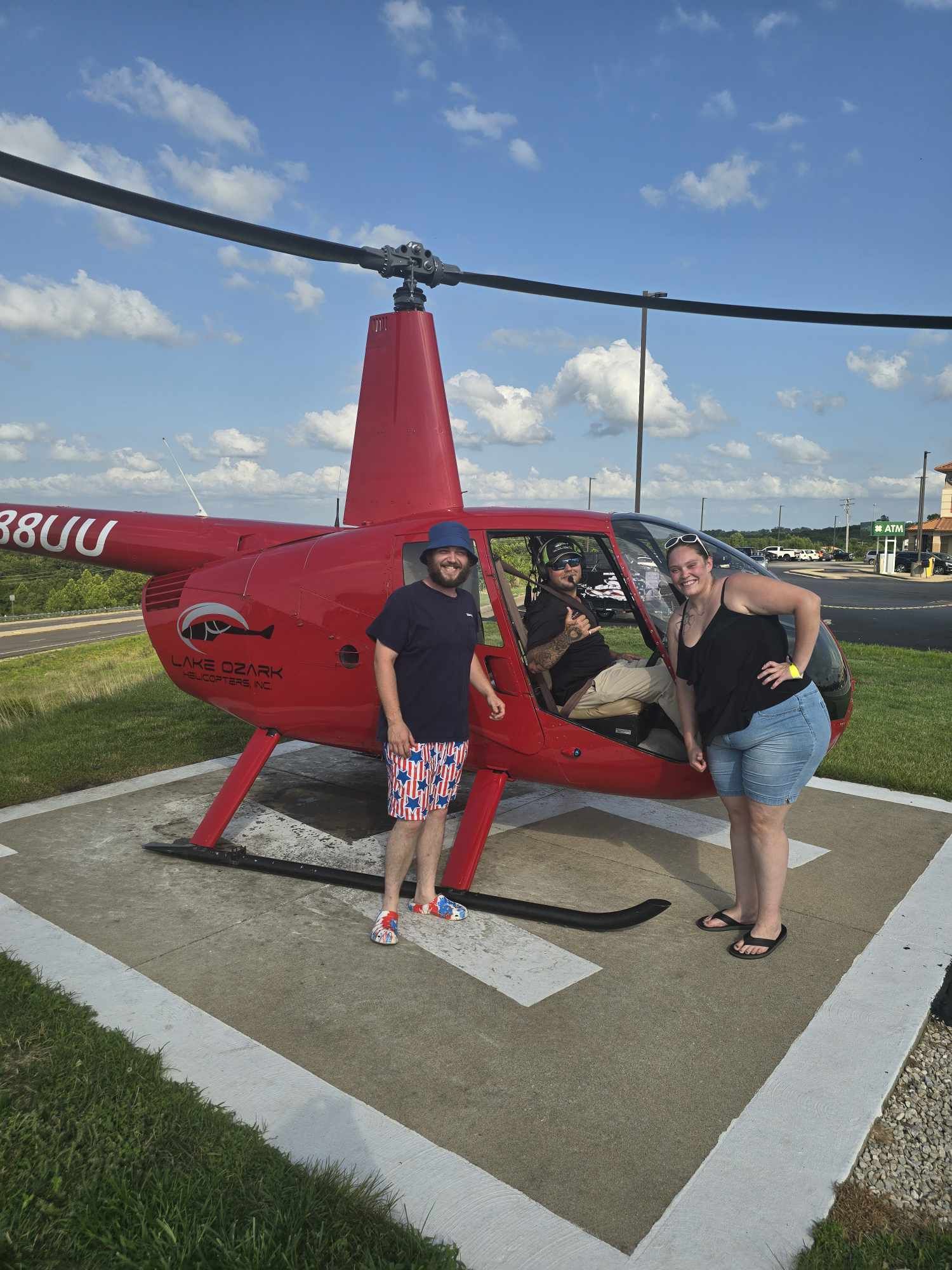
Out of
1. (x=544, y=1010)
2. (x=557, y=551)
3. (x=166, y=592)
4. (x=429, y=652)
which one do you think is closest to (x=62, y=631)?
(x=166, y=592)

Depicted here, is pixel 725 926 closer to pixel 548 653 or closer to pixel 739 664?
pixel 739 664

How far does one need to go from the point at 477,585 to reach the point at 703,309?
2414 mm

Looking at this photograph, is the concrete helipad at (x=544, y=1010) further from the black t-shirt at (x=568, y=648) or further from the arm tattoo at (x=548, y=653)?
the arm tattoo at (x=548, y=653)

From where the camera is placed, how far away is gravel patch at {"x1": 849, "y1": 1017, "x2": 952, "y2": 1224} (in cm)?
254

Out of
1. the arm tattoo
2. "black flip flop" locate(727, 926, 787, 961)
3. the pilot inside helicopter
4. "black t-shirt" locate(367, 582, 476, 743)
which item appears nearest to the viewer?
"black t-shirt" locate(367, 582, 476, 743)

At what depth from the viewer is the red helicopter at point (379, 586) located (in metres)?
4.33

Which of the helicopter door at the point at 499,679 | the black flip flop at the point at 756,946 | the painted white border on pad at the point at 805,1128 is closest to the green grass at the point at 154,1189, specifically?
the painted white border on pad at the point at 805,1128

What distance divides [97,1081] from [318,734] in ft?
8.16

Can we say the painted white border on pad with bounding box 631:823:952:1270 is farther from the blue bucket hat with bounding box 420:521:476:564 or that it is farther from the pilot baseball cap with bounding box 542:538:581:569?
the blue bucket hat with bounding box 420:521:476:564

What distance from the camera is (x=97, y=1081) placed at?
A: 9.56ft

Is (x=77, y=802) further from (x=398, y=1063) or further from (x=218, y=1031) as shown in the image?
(x=398, y=1063)

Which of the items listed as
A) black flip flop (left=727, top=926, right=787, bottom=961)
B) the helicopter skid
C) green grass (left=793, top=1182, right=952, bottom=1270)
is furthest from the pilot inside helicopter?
green grass (left=793, top=1182, right=952, bottom=1270)

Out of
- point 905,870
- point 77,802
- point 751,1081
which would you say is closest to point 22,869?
point 77,802

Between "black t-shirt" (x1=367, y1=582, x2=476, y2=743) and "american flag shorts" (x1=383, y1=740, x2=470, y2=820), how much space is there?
70mm
